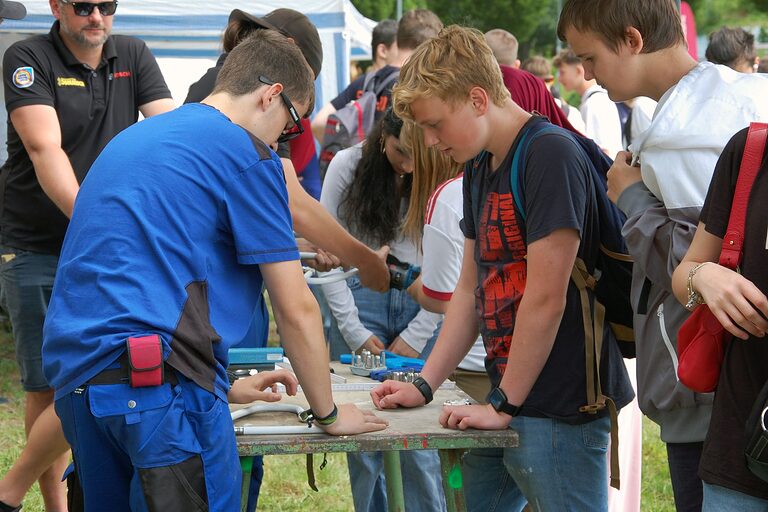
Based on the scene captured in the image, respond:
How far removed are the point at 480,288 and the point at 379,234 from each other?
1238 millimetres

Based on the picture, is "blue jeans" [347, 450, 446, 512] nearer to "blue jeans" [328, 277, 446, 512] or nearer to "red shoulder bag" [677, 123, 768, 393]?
"blue jeans" [328, 277, 446, 512]

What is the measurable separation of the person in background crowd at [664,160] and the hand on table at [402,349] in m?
1.49

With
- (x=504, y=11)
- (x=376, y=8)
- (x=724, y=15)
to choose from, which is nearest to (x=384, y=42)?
(x=376, y=8)

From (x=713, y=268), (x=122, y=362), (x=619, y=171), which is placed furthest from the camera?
(x=619, y=171)

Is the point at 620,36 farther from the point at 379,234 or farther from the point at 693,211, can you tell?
the point at 379,234

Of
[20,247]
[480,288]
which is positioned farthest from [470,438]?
[20,247]

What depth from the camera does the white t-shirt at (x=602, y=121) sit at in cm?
663

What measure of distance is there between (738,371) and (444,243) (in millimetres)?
1429

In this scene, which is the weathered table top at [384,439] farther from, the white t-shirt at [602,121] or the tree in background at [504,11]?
the tree in background at [504,11]

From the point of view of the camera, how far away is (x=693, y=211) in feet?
6.66

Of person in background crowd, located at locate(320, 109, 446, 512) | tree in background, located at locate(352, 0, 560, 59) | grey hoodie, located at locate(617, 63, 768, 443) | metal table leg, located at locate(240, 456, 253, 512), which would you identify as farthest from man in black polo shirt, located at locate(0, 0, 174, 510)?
tree in background, located at locate(352, 0, 560, 59)

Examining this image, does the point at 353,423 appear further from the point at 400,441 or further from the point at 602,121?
the point at 602,121

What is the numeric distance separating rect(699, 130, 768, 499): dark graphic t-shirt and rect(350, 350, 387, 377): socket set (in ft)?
4.07

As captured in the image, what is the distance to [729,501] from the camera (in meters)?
1.80
